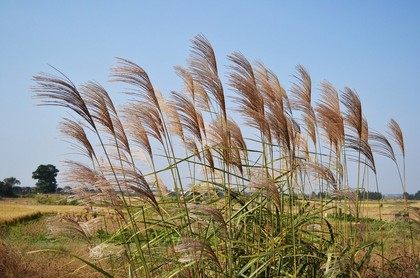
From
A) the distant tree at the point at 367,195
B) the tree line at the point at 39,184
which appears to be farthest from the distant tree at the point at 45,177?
the distant tree at the point at 367,195

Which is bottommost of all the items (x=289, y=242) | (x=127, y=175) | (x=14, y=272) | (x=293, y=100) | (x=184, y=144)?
(x=14, y=272)

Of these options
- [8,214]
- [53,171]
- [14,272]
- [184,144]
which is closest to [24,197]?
[53,171]

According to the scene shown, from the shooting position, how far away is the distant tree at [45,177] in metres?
31.5

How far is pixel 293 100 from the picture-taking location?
15.9 ft

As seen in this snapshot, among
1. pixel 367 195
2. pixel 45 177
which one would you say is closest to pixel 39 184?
pixel 45 177

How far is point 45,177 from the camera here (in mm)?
34031

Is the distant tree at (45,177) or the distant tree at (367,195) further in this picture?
the distant tree at (45,177)

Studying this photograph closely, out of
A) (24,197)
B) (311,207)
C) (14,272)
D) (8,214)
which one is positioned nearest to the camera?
(311,207)

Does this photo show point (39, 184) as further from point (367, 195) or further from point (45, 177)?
point (367, 195)

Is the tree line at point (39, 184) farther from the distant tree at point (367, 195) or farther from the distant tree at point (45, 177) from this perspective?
the distant tree at point (367, 195)

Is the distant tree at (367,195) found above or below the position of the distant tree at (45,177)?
below

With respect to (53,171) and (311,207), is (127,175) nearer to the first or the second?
(311,207)

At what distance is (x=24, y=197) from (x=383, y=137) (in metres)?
23.8

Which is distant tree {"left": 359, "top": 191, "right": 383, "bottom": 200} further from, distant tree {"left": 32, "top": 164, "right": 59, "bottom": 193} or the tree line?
distant tree {"left": 32, "top": 164, "right": 59, "bottom": 193}
